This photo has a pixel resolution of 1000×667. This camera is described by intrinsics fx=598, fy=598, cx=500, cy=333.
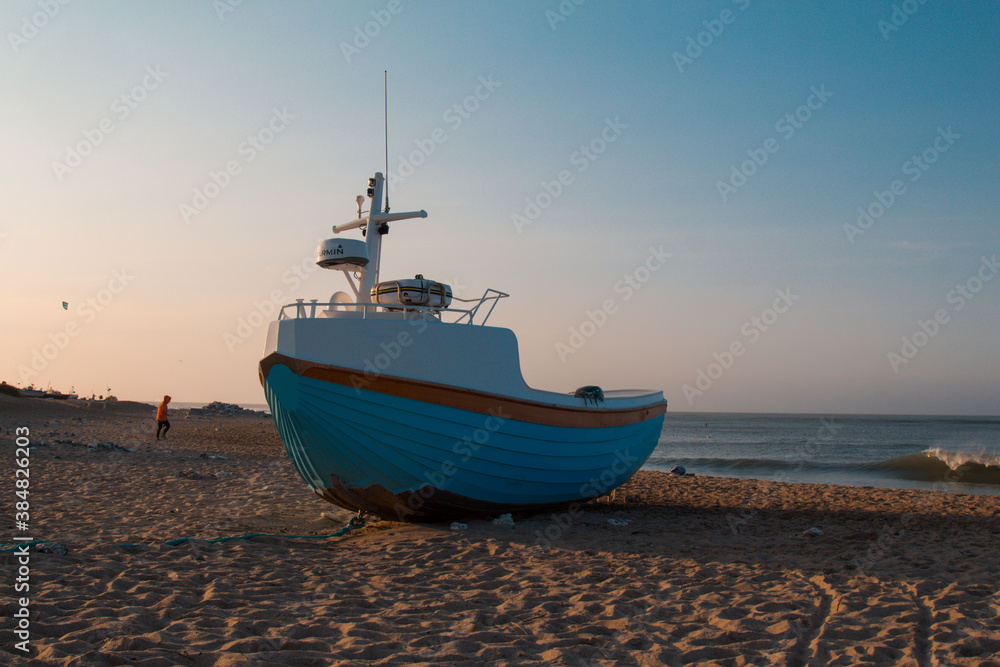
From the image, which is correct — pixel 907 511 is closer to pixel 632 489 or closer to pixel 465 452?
pixel 632 489

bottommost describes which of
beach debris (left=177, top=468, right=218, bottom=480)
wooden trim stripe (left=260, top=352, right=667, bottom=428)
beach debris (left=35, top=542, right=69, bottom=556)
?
beach debris (left=177, top=468, right=218, bottom=480)

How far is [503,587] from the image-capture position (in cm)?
501

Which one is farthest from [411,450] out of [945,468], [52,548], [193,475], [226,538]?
[945,468]

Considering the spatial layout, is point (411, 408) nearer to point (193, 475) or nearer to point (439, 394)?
point (439, 394)

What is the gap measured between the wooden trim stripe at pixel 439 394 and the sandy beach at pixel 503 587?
1373 millimetres

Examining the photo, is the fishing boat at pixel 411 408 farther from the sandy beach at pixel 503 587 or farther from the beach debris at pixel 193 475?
the beach debris at pixel 193 475

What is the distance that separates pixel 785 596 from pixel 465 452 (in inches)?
134

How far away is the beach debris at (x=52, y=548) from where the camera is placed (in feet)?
16.9

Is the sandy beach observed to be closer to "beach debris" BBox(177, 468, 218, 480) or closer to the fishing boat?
the fishing boat

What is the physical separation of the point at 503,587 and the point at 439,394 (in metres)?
2.20

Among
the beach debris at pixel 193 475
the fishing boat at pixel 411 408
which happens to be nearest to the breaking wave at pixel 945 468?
the fishing boat at pixel 411 408

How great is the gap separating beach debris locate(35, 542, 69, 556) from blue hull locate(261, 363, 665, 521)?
86.9 inches

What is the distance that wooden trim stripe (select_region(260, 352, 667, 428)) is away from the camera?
20.4 ft

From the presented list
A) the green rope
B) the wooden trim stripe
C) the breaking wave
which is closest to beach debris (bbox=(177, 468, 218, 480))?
the green rope
